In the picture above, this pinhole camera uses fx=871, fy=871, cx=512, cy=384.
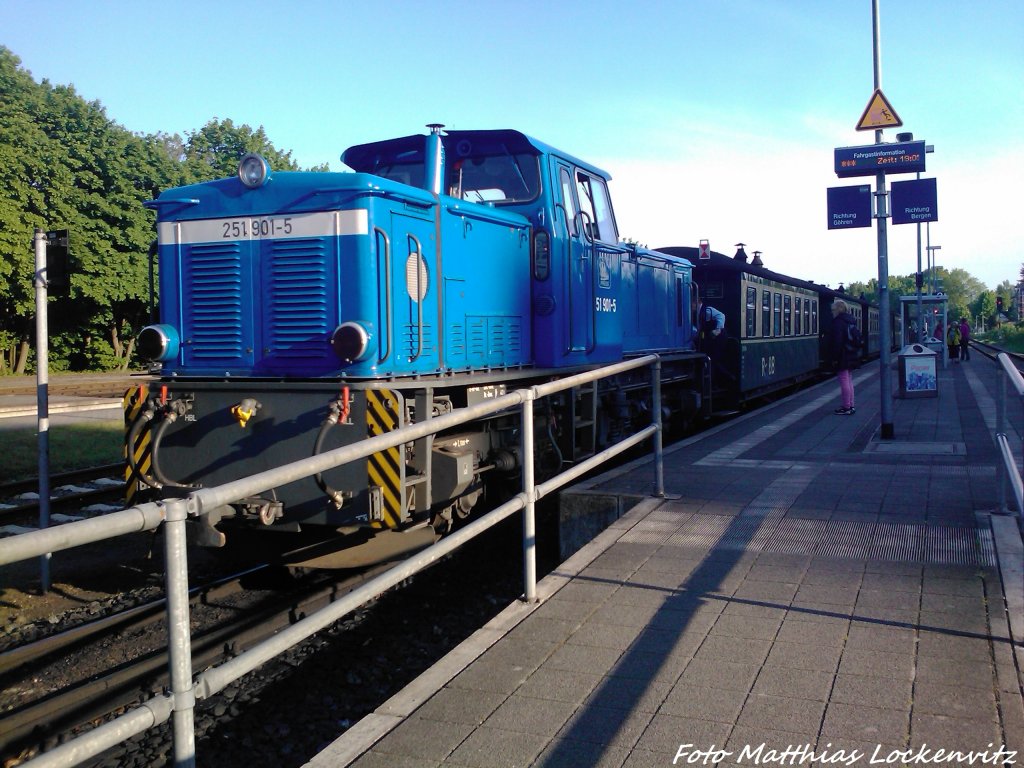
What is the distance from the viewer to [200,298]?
21.9 ft

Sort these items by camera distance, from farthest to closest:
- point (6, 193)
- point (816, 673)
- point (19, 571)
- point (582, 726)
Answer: point (6, 193)
point (19, 571)
point (816, 673)
point (582, 726)

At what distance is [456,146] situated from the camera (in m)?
8.12

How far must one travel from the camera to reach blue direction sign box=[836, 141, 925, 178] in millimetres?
11094

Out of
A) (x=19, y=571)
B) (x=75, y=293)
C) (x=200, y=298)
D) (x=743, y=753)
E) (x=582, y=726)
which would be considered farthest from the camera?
(x=75, y=293)

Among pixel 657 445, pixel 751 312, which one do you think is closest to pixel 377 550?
pixel 657 445

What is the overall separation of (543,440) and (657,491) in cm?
141

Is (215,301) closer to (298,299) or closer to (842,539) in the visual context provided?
(298,299)

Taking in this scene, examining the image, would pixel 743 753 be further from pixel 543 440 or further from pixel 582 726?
pixel 543 440

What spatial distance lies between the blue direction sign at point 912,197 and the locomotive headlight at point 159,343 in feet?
32.5

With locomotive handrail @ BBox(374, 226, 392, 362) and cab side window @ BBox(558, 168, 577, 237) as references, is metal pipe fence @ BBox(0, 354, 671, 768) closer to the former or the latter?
locomotive handrail @ BBox(374, 226, 392, 362)

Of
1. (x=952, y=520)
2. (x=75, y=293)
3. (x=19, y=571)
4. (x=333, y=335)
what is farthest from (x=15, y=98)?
(x=952, y=520)

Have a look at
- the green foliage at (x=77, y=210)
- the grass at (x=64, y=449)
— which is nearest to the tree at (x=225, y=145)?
the green foliage at (x=77, y=210)

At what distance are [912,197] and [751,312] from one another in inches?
181

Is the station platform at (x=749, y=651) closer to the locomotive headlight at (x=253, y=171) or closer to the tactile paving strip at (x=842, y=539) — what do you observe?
the tactile paving strip at (x=842, y=539)
